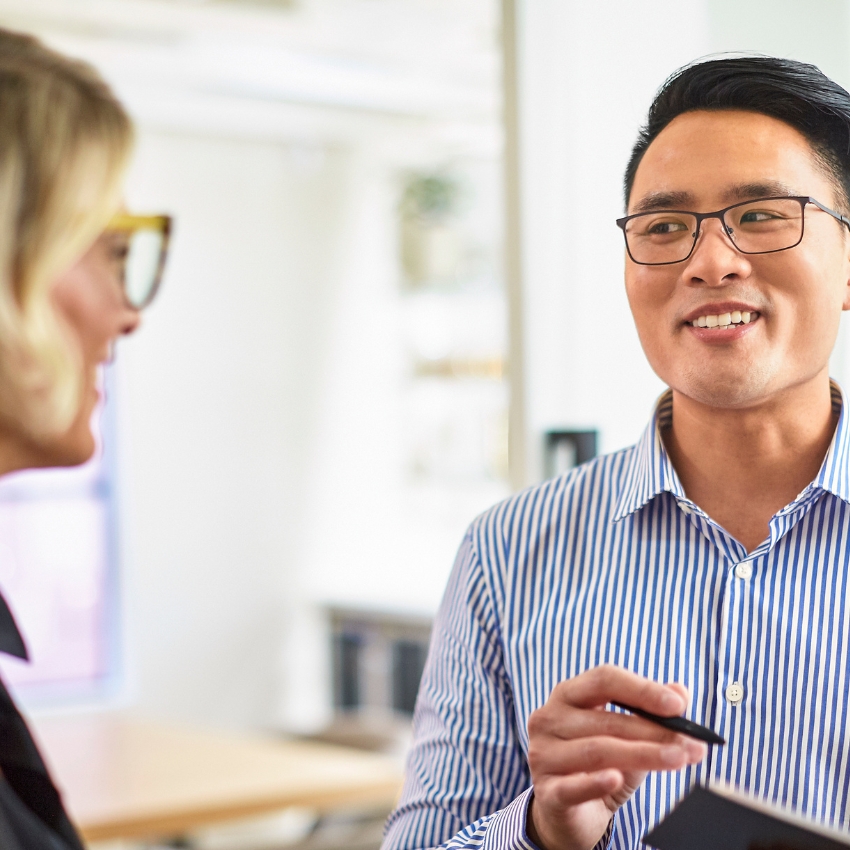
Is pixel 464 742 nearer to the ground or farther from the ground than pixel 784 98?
nearer to the ground

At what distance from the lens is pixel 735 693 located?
1.31 m

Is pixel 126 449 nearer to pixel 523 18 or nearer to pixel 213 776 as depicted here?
pixel 213 776

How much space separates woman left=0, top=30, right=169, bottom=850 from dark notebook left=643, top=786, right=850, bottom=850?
63 centimetres

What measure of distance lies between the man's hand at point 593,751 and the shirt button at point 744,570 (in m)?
0.26

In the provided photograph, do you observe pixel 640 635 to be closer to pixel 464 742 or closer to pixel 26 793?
pixel 464 742

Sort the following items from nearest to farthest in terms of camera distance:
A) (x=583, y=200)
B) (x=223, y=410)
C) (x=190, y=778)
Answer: (x=583, y=200) < (x=190, y=778) < (x=223, y=410)

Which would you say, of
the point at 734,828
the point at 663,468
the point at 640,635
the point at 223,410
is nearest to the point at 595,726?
the point at 734,828

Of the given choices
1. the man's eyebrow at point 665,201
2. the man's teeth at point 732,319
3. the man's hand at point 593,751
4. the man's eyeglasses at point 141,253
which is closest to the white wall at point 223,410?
the man's eyeglasses at point 141,253

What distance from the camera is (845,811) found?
4.15ft

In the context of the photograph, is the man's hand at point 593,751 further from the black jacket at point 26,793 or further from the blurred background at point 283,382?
the blurred background at point 283,382

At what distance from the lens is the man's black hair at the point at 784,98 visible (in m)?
1.33

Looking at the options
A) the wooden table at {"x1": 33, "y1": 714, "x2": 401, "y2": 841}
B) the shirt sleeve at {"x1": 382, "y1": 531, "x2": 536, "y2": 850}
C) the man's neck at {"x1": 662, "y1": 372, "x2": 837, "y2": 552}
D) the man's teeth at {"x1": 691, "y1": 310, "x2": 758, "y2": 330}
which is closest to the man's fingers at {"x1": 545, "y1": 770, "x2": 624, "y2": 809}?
the shirt sleeve at {"x1": 382, "y1": 531, "x2": 536, "y2": 850}

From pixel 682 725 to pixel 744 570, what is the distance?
0.31 meters

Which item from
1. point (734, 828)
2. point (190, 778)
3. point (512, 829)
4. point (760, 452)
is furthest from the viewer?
point (190, 778)
